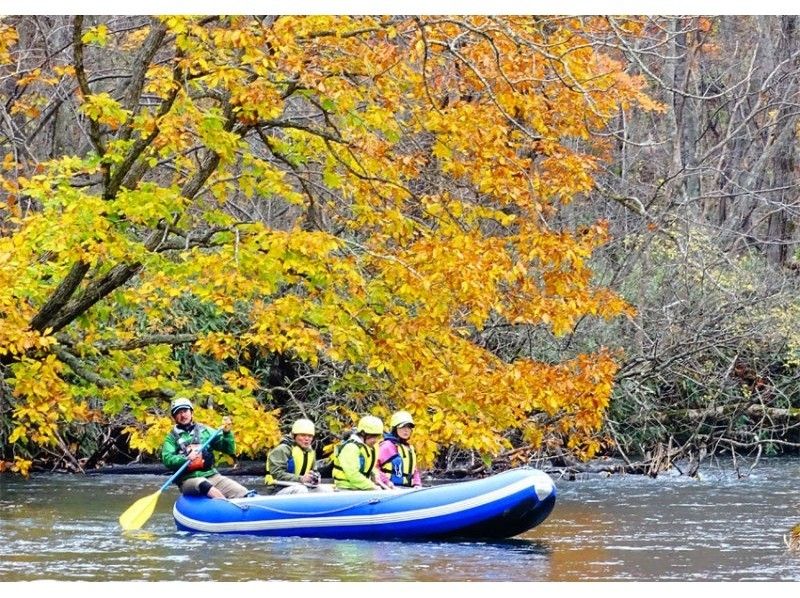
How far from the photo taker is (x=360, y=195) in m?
12.4

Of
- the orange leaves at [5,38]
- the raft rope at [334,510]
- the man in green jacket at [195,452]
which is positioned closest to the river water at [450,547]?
the raft rope at [334,510]

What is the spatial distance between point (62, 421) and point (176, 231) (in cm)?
402

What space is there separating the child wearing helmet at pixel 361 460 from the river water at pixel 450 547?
0.62m

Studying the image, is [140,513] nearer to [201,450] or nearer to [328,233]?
[201,450]

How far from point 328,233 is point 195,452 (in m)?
2.10

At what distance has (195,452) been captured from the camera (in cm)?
1247

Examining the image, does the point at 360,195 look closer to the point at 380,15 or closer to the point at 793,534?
the point at 380,15

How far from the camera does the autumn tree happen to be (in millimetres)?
11211

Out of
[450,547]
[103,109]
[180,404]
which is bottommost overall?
[450,547]

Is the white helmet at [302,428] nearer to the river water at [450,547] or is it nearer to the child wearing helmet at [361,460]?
the child wearing helmet at [361,460]

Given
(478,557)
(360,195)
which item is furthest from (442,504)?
(360,195)

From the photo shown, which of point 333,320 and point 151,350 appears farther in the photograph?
point 151,350

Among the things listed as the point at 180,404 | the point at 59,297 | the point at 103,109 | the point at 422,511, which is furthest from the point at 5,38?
the point at 422,511

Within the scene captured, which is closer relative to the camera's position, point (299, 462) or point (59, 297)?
point (59, 297)
